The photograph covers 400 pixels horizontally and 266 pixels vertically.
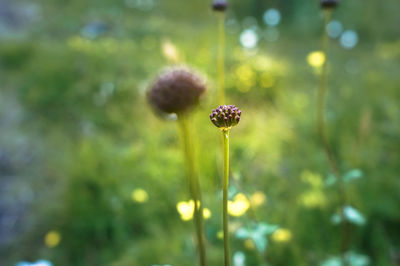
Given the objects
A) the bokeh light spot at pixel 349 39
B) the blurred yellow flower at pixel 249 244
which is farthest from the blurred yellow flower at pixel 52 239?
the bokeh light spot at pixel 349 39

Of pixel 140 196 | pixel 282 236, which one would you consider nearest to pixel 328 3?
pixel 282 236

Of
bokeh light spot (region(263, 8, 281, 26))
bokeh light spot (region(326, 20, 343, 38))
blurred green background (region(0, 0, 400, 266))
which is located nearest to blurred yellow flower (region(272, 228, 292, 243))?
blurred green background (region(0, 0, 400, 266))

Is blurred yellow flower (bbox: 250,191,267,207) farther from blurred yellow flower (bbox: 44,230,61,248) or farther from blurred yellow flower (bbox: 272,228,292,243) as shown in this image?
blurred yellow flower (bbox: 44,230,61,248)

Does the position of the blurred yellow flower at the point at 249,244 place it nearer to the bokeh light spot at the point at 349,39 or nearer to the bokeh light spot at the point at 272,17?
the bokeh light spot at the point at 349,39

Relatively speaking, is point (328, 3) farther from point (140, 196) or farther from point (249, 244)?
point (140, 196)

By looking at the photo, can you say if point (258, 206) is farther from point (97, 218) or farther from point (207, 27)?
point (207, 27)
